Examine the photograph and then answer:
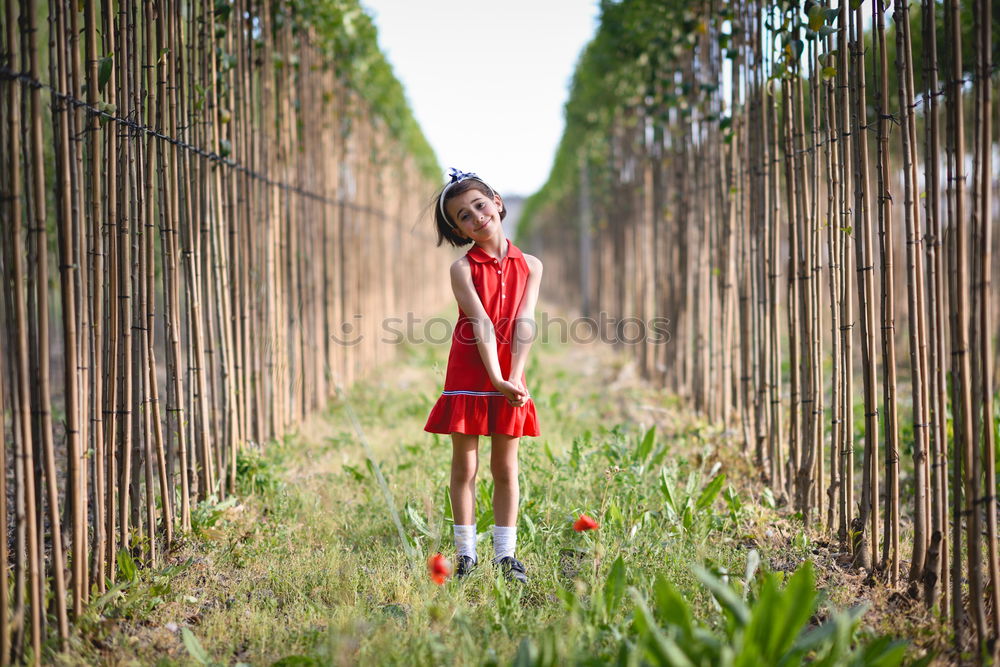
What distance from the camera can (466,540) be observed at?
243 cm

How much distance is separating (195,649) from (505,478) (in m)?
1.00

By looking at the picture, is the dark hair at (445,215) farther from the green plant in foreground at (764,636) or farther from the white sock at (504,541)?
the green plant in foreground at (764,636)

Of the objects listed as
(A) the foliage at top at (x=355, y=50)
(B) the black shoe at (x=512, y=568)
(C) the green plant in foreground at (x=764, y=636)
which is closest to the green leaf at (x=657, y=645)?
(C) the green plant in foreground at (x=764, y=636)

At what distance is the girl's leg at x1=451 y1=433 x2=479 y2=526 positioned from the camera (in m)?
2.39

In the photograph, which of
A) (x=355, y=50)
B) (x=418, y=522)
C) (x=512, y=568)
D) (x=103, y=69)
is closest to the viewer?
(x=103, y=69)

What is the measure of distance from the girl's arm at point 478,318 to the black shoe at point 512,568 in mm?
547

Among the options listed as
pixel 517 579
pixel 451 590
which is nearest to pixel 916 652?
pixel 517 579

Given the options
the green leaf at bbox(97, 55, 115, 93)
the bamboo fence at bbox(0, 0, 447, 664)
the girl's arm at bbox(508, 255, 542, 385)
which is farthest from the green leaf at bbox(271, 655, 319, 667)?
the green leaf at bbox(97, 55, 115, 93)

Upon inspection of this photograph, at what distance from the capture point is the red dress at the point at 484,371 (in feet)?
7.72

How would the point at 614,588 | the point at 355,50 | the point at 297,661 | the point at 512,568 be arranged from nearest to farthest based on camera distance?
the point at 297,661
the point at 614,588
the point at 512,568
the point at 355,50

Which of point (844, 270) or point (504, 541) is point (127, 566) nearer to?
point (504, 541)

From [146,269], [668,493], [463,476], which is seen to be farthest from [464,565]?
[146,269]

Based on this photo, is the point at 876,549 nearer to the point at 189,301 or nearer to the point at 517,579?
the point at 517,579

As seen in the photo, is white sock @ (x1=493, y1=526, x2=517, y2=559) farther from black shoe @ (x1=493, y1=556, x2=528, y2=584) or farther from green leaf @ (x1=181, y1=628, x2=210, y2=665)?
green leaf @ (x1=181, y1=628, x2=210, y2=665)
